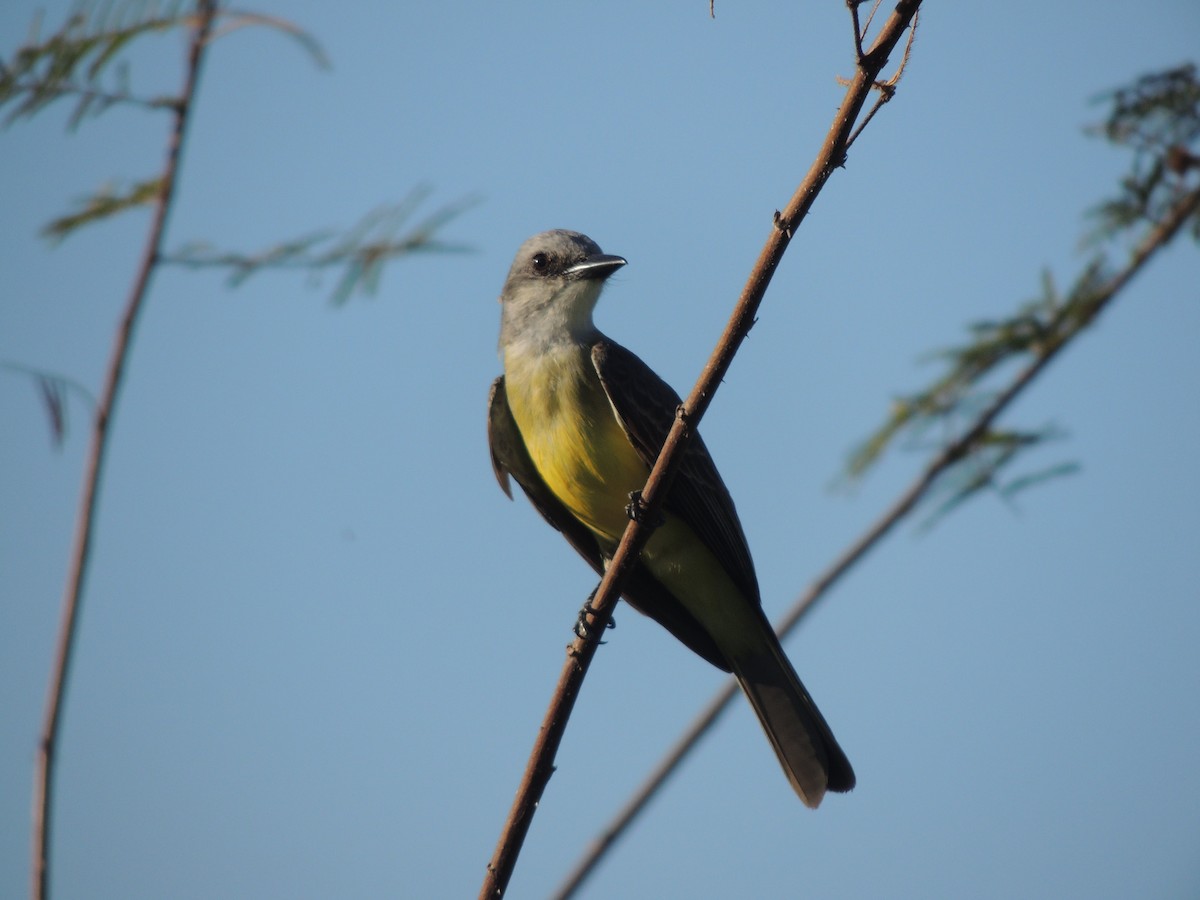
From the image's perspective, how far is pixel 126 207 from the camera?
400cm

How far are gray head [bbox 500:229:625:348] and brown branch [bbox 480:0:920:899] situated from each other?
2.14 meters

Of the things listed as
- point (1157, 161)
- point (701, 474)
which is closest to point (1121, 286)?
point (1157, 161)

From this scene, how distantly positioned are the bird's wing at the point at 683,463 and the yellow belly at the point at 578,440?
148 millimetres

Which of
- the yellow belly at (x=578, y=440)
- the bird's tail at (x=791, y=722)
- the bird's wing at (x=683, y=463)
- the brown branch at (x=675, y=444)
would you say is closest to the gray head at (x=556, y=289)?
the yellow belly at (x=578, y=440)

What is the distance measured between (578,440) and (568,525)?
2.60 feet

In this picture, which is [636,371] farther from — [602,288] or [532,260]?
[532,260]

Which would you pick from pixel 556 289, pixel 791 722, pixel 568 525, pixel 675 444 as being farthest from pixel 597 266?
pixel 675 444

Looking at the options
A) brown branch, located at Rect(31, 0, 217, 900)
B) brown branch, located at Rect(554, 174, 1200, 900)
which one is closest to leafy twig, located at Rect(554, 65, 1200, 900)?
brown branch, located at Rect(554, 174, 1200, 900)

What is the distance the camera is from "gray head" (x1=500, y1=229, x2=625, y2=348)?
A: 608cm

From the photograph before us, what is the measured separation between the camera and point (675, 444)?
361cm

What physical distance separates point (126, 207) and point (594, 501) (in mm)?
2507

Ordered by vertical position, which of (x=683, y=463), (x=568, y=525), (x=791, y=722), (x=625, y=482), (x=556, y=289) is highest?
(x=556, y=289)

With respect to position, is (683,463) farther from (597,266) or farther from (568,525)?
(597,266)

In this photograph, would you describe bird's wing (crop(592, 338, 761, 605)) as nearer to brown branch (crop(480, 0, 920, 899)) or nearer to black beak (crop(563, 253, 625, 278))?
black beak (crop(563, 253, 625, 278))
